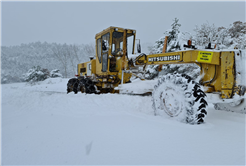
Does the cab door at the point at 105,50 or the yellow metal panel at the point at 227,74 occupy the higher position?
the cab door at the point at 105,50

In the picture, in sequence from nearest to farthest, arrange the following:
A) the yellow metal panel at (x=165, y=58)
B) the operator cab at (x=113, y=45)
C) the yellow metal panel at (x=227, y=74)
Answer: the yellow metal panel at (x=227, y=74) → the yellow metal panel at (x=165, y=58) → the operator cab at (x=113, y=45)

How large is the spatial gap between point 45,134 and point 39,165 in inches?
34.6

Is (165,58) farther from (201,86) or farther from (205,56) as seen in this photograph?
(201,86)

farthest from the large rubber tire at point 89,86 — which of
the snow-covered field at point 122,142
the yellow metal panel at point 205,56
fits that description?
the yellow metal panel at point 205,56

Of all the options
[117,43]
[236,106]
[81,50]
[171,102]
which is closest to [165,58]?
[171,102]

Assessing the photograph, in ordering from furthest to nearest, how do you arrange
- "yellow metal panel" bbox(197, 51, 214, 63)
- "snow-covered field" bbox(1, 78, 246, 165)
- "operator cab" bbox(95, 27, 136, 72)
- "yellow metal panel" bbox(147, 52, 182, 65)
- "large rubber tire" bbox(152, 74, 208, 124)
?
"operator cab" bbox(95, 27, 136, 72)
"yellow metal panel" bbox(147, 52, 182, 65)
"yellow metal panel" bbox(197, 51, 214, 63)
"large rubber tire" bbox(152, 74, 208, 124)
"snow-covered field" bbox(1, 78, 246, 165)

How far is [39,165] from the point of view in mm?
2074

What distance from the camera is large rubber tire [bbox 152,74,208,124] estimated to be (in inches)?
120

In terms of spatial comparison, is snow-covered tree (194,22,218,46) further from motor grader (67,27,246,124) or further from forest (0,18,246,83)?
motor grader (67,27,246,124)

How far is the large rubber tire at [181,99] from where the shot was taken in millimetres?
3039

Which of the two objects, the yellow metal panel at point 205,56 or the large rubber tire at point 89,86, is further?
the large rubber tire at point 89,86

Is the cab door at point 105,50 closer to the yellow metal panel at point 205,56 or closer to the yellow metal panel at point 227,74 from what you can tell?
the yellow metal panel at point 205,56

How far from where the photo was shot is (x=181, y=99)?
3.28 m

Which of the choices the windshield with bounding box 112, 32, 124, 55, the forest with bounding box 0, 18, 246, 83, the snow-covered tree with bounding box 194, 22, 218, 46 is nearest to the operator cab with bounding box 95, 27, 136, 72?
the windshield with bounding box 112, 32, 124, 55
